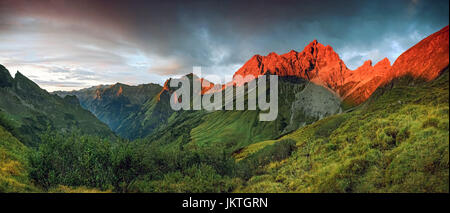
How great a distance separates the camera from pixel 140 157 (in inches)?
899

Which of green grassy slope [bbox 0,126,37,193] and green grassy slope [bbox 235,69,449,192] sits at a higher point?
green grassy slope [bbox 235,69,449,192]

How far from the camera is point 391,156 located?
1278 centimetres

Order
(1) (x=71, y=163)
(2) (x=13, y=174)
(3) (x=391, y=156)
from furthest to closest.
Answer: (1) (x=71, y=163) < (2) (x=13, y=174) < (3) (x=391, y=156)

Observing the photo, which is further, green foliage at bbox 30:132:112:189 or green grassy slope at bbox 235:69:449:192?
green foliage at bbox 30:132:112:189

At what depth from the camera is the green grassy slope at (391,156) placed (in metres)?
10.5

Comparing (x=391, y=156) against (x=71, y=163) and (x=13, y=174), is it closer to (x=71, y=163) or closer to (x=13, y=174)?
(x=71, y=163)

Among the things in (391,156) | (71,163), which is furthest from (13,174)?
(391,156)

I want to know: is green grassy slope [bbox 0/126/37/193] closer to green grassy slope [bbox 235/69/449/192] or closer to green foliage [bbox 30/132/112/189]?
green foliage [bbox 30/132/112/189]

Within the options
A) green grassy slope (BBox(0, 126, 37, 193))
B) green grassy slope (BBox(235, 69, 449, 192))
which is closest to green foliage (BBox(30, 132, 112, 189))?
green grassy slope (BBox(0, 126, 37, 193))

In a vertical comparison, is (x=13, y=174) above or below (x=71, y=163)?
below

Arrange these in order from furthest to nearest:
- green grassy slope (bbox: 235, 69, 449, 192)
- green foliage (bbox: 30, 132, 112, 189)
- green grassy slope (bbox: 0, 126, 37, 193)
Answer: green foliage (bbox: 30, 132, 112, 189)
green grassy slope (bbox: 0, 126, 37, 193)
green grassy slope (bbox: 235, 69, 449, 192)

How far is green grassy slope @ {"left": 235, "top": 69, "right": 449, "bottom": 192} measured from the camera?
10.5 metres
